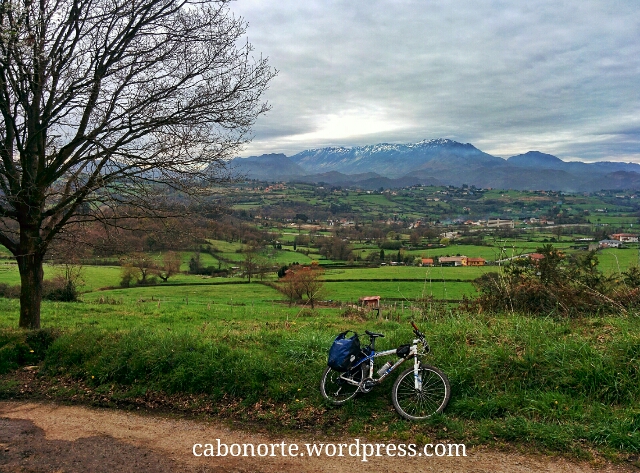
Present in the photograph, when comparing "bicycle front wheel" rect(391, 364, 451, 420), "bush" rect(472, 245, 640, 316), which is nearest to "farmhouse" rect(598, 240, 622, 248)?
"bush" rect(472, 245, 640, 316)

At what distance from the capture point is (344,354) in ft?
19.1

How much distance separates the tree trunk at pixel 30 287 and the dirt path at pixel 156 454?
11.9ft

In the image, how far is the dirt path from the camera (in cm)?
438

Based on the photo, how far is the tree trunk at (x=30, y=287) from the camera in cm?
873

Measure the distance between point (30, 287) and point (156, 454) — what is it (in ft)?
20.0

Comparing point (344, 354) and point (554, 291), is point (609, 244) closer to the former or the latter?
point (554, 291)

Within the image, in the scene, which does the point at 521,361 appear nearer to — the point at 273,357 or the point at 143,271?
the point at 273,357

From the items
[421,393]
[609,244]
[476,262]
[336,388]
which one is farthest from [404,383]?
[609,244]

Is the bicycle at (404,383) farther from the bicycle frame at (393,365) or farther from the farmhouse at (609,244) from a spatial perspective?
the farmhouse at (609,244)

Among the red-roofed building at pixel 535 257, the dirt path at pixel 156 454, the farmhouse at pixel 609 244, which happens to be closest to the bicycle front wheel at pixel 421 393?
the dirt path at pixel 156 454

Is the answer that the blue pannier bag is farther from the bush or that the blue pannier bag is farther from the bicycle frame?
the bush

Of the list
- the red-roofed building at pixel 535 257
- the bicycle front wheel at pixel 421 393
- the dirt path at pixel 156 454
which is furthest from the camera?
the red-roofed building at pixel 535 257

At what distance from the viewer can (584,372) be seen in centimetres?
562

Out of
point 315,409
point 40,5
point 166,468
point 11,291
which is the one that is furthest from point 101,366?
point 11,291
